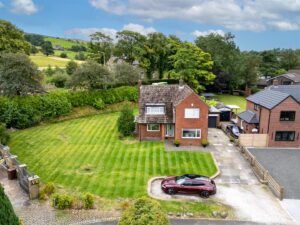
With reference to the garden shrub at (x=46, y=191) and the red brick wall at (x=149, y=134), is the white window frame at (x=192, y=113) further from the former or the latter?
the garden shrub at (x=46, y=191)

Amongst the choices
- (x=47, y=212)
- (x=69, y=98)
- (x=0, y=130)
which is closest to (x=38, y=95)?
(x=69, y=98)

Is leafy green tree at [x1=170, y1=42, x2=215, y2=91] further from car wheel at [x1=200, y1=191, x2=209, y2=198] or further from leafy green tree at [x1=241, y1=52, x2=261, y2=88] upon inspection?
car wheel at [x1=200, y1=191, x2=209, y2=198]

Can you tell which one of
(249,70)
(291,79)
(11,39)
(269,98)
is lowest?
(269,98)

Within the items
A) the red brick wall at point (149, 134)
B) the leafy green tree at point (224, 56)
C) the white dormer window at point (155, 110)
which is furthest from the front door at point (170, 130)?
the leafy green tree at point (224, 56)

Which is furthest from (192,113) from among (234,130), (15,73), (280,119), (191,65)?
(191,65)

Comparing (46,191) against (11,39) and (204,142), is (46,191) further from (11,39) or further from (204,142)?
(11,39)

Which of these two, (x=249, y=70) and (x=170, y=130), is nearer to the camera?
(x=170, y=130)
